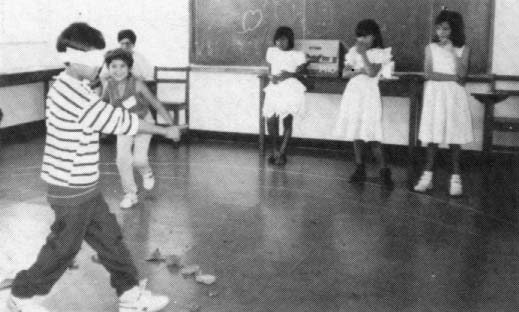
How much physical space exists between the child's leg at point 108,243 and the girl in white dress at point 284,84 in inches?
164

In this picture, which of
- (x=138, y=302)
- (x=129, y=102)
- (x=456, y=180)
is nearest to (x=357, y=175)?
(x=456, y=180)

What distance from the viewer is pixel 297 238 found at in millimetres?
4863

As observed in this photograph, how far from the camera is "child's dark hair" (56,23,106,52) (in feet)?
10.8

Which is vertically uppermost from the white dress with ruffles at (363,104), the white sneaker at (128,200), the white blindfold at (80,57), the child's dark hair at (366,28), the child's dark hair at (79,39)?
the child's dark hair at (366,28)

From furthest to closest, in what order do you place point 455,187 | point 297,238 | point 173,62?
point 173,62 < point 455,187 < point 297,238

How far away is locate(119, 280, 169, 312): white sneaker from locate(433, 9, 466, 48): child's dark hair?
3.65 m

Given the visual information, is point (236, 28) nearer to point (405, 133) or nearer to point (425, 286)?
point (405, 133)

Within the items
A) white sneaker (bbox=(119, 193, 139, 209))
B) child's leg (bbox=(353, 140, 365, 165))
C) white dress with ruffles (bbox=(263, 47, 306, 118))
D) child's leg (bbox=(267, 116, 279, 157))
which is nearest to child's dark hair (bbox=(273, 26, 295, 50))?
white dress with ruffles (bbox=(263, 47, 306, 118))

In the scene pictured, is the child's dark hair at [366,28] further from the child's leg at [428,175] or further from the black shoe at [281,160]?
the black shoe at [281,160]

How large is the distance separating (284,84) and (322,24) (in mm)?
976

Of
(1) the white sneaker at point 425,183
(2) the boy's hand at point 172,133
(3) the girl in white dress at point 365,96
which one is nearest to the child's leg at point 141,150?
(3) the girl in white dress at point 365,96

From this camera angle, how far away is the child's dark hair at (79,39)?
3281 millimetres

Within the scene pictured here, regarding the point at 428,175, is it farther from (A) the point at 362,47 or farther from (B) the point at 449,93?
(A) the point at 362,47

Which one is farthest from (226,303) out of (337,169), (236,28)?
(236,28)
